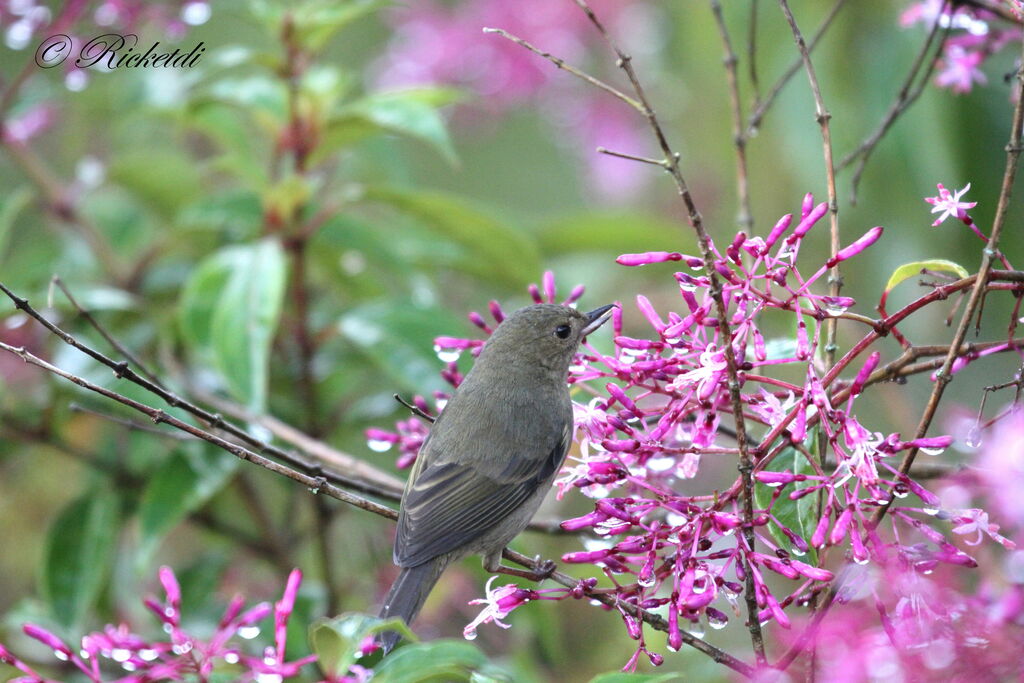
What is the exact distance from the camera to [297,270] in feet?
10.8

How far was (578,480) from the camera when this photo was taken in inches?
72.8

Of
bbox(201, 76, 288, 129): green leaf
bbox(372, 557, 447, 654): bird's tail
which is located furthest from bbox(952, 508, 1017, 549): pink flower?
bbox(201, 76, 288, 129): green leaf

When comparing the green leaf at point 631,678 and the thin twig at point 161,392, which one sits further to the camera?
the thin twig at point 161,392

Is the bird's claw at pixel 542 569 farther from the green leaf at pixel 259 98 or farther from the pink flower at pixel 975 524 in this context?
the green leaf at pixel 259 98

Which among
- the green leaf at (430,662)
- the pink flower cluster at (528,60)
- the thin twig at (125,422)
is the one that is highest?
the pink flower cluster at (528,60)

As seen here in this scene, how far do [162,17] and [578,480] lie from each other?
2.25m

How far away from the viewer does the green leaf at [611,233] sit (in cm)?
361

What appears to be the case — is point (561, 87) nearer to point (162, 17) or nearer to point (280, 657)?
point (162, 17)

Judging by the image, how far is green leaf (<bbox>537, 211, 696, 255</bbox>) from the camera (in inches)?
142

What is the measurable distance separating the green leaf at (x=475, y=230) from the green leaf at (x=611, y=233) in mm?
447

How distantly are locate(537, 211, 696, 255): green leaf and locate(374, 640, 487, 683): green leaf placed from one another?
2.10m

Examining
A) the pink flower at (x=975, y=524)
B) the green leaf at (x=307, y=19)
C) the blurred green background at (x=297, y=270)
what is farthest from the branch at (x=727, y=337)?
the green leaf at (x=307, y=19)

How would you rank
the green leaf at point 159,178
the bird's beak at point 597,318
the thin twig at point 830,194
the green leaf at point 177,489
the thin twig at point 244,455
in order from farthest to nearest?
the green leaf at point 159,178, the green leaf at point 177,489, the bird's beak at point 597,318, the thin twig at point 830,194, the thin twig at point 244,455

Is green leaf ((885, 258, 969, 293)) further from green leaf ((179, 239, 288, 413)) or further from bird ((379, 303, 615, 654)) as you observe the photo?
green leaf ((179, 239, 288, 413))
